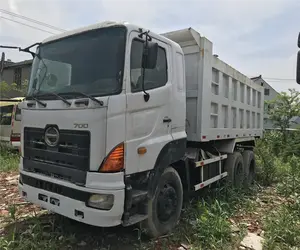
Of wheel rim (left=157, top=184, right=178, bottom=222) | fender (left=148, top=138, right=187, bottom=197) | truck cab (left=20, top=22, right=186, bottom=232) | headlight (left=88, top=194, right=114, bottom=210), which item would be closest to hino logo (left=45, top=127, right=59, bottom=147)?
truck cab (left=20, top=22, right=186, bottom=232)

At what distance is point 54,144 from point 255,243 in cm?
292

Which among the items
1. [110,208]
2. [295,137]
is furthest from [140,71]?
[295,137]

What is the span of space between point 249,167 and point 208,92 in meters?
3.23

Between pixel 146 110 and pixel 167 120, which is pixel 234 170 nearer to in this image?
pixel 167 120

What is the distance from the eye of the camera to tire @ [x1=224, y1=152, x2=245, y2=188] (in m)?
6.33

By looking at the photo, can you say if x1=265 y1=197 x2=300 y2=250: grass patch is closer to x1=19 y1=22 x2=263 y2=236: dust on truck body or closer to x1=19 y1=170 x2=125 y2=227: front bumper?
x1=19 y1=22 x2=263 y2=236: dust on truck body

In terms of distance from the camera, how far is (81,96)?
10.9ft

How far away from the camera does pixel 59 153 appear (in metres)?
3.50

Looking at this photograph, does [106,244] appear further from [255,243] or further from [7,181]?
[7,181]

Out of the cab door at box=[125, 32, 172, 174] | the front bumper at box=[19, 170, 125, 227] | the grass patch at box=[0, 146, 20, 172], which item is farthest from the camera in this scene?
the grass patch at box=[0, 146, 20, 172]

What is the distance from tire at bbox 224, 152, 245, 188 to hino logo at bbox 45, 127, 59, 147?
3927 millimetres

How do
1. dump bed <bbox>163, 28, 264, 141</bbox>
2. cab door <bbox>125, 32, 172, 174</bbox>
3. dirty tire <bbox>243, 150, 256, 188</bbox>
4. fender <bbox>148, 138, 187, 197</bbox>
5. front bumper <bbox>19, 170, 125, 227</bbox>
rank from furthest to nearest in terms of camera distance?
1. dirty tire <bbox>243, 150, 256, 188</bbox>
2. dump bed <bbox>163, 28, 264, 141</bbox>
3. fender <bbox>148, 138, 187, 197</bbox>
4. cab door <bbox>125, 32, 172, 174</bbox>
5. front bumper <bbox>19, 170, 125, 227</bbox>

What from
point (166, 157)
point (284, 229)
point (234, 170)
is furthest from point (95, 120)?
point (234, 170)

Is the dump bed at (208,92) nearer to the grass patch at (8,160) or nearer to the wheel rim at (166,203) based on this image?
the wheel rim at (166,203)
